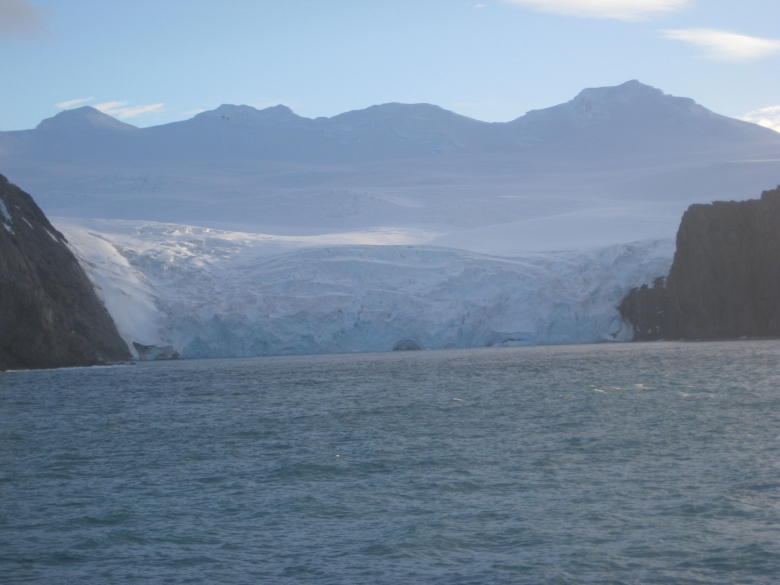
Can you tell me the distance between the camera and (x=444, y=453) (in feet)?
55.1

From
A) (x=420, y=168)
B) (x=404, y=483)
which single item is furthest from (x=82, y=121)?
(x=404, y=483)

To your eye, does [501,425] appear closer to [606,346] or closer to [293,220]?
[606,346]

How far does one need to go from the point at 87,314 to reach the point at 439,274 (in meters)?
18.9

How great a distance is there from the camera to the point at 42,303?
37531mm

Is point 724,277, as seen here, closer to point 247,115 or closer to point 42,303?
point 42,303

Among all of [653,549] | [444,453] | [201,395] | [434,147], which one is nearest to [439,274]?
[201,395]

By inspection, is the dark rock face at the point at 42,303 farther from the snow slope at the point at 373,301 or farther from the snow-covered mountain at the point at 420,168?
the snow-covered mountain at the point at 420,168

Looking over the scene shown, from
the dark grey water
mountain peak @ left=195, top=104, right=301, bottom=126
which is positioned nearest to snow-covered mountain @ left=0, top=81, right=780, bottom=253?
mountain peak @ left=195, top=104, right=301, bottom=126

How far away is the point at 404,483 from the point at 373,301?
106ft

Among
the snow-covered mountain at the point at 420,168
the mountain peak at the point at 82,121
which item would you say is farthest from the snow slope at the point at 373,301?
the mountain peak at the point at 82,121

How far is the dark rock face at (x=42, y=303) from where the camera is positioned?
36.8 m

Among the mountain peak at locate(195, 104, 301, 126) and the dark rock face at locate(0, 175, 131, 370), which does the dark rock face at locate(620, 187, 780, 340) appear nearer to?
the dark rock face at locate(0, 175, 131, 370)

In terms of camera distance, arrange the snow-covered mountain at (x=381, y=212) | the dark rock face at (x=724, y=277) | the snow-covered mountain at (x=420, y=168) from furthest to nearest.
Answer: the snow-covered mountain at (x=420, y=168), the snow-covered mountain at (x=381, y=212), the dark rock face at (x=724, y=277)

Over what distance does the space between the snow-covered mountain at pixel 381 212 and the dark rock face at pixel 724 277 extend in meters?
1.99
